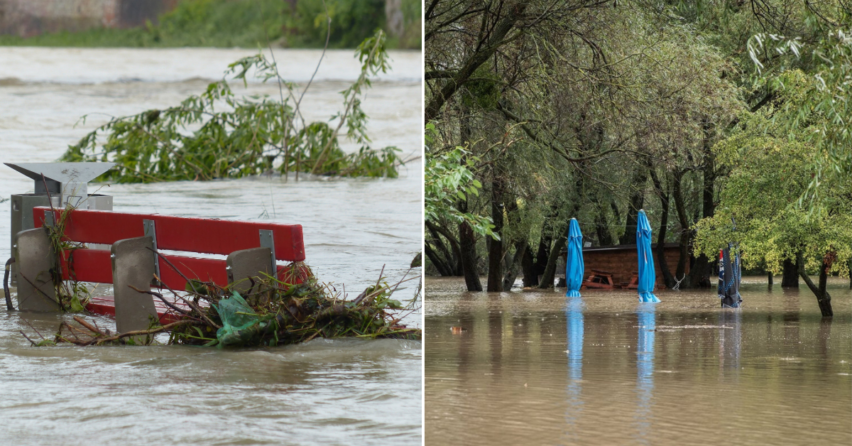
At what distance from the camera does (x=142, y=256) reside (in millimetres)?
4895

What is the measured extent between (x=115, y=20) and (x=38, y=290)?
614 cm

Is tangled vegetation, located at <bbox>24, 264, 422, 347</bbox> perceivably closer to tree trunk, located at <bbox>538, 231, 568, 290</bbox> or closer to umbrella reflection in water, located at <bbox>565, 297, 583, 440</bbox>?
umbrella reflection in water, located at <bbox>565, 297, 583, 440</bbox>

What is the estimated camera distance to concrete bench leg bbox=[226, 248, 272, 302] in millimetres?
4469

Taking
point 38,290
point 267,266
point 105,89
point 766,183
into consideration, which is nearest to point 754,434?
point 267,266

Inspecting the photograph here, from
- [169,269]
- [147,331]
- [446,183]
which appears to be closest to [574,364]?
[446,183]

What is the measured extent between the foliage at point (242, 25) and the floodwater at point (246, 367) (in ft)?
4.78

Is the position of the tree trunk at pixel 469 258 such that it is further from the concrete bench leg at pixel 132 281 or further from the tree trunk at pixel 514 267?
the concrete bench leg at pixel 132 281

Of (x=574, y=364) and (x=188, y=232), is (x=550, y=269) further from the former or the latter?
(x=188, y=232)

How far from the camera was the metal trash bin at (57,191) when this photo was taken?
218 inches

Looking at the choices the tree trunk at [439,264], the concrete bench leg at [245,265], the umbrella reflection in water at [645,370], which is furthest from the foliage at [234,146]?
the tree trunk at [439,264]

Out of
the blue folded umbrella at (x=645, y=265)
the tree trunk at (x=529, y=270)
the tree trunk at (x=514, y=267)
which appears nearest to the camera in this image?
the blue folded umbrella at (x=645, y=265)

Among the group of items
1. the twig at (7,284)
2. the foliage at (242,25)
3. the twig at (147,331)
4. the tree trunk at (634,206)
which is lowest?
the twig at (147,331)

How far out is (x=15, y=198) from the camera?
18.7ft

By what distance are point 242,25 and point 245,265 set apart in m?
9.30
